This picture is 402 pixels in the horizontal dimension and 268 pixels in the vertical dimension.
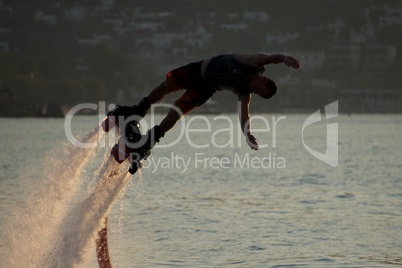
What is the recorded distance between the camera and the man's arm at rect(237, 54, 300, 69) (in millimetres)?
17109

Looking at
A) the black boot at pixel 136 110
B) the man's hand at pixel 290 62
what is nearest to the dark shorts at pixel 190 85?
the black boot at pixel 136 110

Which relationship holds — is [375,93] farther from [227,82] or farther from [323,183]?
[227,82]

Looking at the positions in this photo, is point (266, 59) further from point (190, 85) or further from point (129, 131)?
point (129, 131)

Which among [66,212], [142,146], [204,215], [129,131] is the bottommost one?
Result: [204,215]

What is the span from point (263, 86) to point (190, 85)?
56.5 inches

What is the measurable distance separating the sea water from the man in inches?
42.3

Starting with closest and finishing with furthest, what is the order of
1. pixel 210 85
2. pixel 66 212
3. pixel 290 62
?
1. pixel 290 62
2. pixel 210 85
3. pixel 66 212

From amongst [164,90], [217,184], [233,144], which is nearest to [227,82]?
[164,90]

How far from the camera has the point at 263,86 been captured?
1788 cm

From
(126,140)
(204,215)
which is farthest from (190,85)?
(204,215)

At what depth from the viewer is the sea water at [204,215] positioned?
19844 mm

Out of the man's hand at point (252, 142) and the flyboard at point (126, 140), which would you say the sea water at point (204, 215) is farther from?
the man's hand at point (252, 142)

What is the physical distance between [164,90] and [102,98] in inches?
5684

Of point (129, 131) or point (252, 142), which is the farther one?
point (129, 131)
